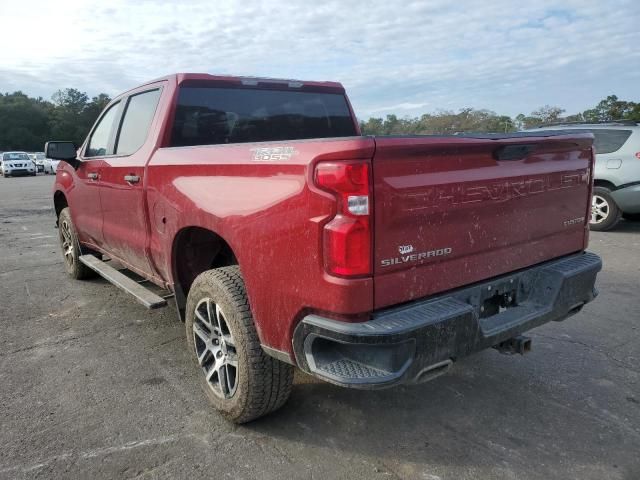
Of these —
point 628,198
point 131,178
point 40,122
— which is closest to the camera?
point 131,178

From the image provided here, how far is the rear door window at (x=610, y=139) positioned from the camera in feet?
27.3

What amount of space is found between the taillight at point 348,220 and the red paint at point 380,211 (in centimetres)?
3

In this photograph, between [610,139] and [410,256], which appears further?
[610,139]

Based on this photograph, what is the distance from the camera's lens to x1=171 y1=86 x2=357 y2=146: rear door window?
3.72 meters

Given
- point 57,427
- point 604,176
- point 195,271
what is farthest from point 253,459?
point 604,176

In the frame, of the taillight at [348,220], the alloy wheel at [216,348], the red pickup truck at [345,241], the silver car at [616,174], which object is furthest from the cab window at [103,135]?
the silver car at [616,174]

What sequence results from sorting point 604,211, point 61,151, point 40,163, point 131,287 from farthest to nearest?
point 40,163, point 604,211, point 61,151, point 131,287

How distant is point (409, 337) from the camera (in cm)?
217

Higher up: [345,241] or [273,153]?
[273,153]

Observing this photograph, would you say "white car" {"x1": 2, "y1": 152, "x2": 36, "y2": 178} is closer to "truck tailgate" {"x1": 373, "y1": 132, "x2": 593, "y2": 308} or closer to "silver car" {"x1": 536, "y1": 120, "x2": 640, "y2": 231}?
"silver car" {"x1": 536, "y1": 120, "x2": 640, "y2": 231}

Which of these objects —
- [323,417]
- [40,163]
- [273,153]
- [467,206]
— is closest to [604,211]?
[467,206]

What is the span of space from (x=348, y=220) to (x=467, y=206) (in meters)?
0.69

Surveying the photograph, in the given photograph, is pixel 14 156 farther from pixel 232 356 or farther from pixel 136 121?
pixel 232 356

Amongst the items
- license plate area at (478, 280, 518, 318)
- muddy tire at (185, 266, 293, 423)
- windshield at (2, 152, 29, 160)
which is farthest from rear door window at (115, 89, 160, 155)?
windshield at (2, 152, 29, 160)
